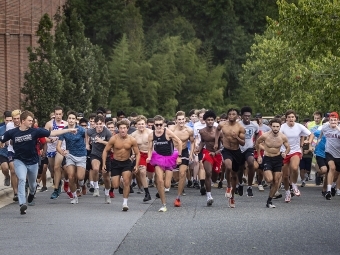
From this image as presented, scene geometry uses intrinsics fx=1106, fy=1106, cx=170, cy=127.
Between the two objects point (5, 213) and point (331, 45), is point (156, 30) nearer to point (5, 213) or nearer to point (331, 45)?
point (331, 45)

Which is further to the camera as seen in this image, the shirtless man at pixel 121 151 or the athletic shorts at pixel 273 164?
the athletic shorts at pixel 273 164

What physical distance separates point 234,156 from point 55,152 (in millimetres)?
4672

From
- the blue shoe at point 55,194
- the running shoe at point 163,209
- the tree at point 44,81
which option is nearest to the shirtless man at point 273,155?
the running shoe at point 163,209

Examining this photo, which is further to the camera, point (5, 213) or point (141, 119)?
point (141, 119)

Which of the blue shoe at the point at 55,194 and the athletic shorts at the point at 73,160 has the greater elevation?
the athletic shorts at the point at 73,160

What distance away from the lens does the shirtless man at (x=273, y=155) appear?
2161cm

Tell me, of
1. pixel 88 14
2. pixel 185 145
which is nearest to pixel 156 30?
pixel 88 14

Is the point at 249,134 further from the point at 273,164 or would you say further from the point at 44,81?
the point at 44,81

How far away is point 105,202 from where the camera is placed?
22719 millimetres

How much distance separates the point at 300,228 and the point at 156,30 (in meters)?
59.0

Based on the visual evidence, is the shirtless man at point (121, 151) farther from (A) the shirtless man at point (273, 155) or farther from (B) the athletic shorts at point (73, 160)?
(A) the shirtless man at point (273, 155)

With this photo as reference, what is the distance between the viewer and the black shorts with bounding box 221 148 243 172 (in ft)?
71.9

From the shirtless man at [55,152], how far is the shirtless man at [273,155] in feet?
14.2

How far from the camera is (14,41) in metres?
44.8
